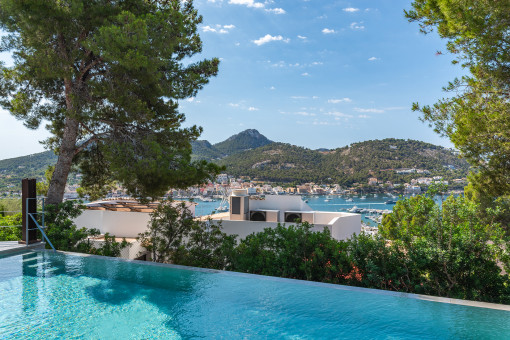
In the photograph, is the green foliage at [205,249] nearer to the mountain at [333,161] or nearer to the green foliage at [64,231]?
the green foliage at [64,231]

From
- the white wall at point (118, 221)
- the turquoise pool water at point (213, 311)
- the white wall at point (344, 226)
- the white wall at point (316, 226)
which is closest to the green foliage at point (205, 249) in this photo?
the turquoise pool water at point (213, 311)

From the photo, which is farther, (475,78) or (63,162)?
(63,162)

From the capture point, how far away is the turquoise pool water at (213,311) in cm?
371

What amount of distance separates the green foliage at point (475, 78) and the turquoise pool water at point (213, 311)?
346cm

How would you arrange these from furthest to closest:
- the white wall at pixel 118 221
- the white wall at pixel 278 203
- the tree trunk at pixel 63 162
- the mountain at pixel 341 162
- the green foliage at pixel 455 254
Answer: the mountain at pixel 341 162, the white wall at pixel 278 203, the white wall at pixel 118 221, the tree trunk at pixel 63 162, the green foliage at pixel 455 254

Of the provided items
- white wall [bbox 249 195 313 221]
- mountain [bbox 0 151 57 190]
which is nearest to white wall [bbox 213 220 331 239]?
white wall [bbox 249 195 313 221]

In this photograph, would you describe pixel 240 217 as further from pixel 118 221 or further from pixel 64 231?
pixel 64 231

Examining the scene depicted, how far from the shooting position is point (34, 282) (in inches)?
212

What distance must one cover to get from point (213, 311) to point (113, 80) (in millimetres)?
6309

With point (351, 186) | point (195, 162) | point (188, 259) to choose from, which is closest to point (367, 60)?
point (351, 186)

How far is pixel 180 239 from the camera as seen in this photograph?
689 cm

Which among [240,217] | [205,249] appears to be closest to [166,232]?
[205,249]

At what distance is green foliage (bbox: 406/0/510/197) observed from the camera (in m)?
4.95

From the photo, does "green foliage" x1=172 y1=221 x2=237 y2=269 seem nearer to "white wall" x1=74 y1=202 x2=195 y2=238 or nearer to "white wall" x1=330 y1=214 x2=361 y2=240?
"white wall" x1=74 y1=202 x2=195 y2=238
